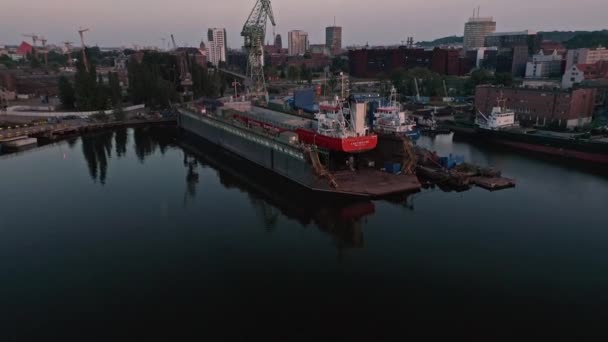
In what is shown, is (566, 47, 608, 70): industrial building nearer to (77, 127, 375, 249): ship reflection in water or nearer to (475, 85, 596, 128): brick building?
(475, 85, 596, 128): brick building

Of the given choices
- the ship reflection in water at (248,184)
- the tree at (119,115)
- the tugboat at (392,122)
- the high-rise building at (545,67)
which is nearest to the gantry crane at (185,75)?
the tree at (119,115)

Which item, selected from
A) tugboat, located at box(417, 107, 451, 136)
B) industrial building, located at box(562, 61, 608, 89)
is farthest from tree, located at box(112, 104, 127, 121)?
industrial building, located at box(562, 61, 608, 89)

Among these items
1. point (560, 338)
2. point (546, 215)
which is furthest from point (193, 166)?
point (560, 338)

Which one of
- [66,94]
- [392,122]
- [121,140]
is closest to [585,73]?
[392,122]

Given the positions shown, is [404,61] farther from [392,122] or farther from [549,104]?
[392,122]

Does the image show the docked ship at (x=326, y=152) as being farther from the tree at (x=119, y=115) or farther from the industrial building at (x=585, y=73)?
the industrial building at (x=585, y=73)

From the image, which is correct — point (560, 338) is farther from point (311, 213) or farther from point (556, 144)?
point (556, 144)
